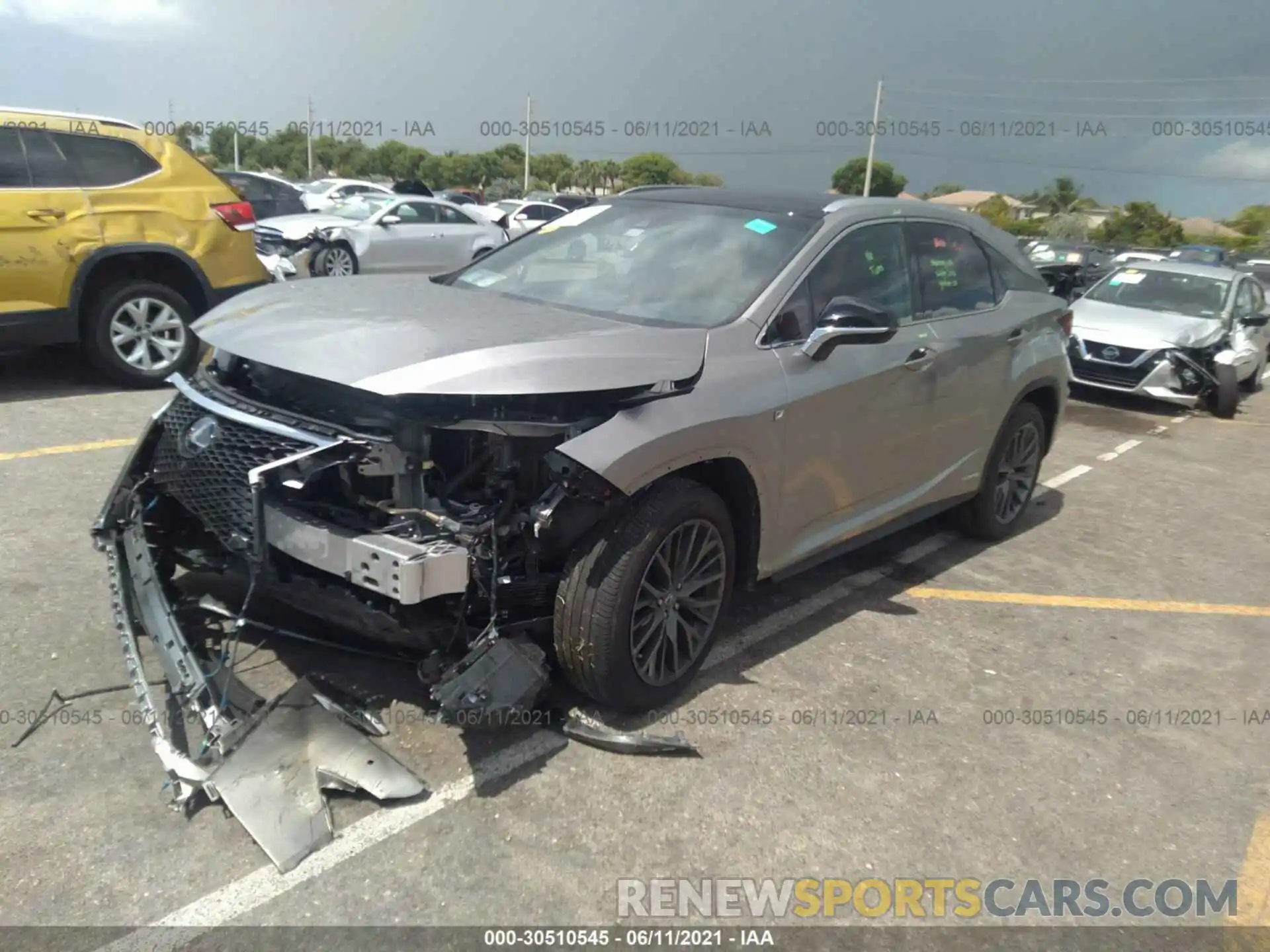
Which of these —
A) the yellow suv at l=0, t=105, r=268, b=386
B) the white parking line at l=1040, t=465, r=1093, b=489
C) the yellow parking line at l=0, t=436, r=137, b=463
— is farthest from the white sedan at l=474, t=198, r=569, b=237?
the yellow parking line at l=0, t=436, r=137, b=463

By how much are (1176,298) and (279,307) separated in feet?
37.7

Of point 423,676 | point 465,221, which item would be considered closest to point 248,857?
point 423,676

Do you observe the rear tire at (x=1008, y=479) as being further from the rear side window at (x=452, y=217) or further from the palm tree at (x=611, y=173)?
the palm tree at (x=611, y=173)

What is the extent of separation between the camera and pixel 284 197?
18.9 metres

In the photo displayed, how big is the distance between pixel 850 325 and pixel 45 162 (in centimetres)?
619

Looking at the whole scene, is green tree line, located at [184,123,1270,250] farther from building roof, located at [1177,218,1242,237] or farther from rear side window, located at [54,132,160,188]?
rear side window, located at [54,132,160,188]

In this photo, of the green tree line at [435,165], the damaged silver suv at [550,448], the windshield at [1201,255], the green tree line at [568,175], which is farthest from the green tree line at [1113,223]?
the damaged silver suv at [550,448]

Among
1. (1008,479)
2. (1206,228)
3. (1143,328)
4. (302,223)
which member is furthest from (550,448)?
(1206,228)

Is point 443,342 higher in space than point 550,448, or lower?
higher

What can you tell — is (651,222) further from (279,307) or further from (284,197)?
(284,197)

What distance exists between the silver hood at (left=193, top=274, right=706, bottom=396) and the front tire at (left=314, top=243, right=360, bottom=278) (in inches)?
434

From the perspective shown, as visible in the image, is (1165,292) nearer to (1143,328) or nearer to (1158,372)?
(1143,328)

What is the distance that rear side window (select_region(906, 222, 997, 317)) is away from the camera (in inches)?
191

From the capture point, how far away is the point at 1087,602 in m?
5.32
